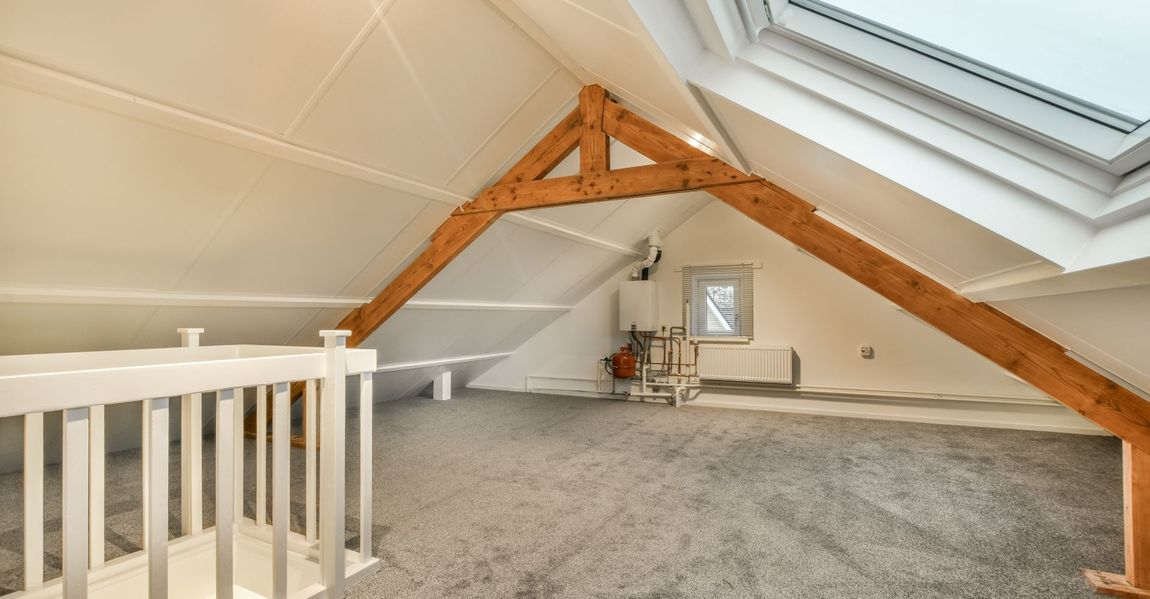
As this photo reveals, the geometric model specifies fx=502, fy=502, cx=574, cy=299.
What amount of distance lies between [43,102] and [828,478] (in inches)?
179

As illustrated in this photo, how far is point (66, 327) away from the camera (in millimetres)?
2947

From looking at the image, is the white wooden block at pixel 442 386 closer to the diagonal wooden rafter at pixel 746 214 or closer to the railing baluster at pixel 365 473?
the diagonal wooden rafter at pixel 746 214

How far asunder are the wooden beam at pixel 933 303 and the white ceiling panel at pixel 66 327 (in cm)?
337

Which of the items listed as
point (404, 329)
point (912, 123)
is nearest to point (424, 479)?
point (404, 329)

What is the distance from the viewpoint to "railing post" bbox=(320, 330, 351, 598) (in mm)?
1923

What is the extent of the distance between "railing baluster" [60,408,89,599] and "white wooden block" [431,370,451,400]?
550 centimetres

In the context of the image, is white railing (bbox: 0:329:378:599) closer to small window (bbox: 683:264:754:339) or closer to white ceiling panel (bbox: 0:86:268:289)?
white ceiling panel (bbox: 0:86:268:289)

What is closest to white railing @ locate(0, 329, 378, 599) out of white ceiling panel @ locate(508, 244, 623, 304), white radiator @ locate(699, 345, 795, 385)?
white ceiling panel @ locate(508, 244, 623, 304)

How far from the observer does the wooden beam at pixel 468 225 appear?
3953 millimetres

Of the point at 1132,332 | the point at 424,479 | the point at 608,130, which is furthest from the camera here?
the point at 608,130

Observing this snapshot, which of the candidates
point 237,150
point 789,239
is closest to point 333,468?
point 237,150

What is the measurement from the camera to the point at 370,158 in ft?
10.0

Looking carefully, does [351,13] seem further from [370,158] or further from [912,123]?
[912,123]

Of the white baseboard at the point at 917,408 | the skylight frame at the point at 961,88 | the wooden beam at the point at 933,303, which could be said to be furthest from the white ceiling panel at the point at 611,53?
the white baseboard at the point at 917,408
